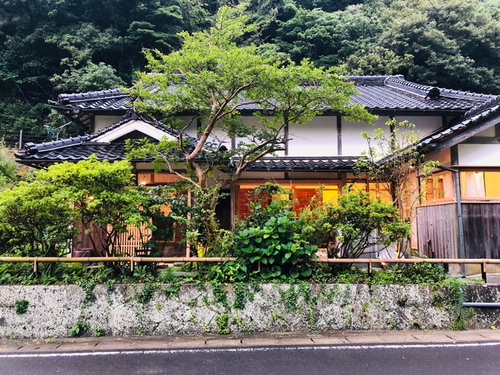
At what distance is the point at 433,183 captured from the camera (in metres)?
10.1

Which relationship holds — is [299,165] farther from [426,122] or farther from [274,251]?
[426,122]

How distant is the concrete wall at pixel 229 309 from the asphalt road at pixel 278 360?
790 mm

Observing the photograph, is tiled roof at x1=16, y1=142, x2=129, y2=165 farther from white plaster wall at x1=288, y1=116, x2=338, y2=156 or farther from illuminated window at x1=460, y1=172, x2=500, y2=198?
illuminated window at x1=460, y1=172, x2=500, y2=198

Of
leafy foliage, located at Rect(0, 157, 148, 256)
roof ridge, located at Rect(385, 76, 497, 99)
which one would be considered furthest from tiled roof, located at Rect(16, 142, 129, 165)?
roof ridge, located at Rect(385, 76, 497, 99)

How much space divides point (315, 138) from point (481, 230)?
594 cm

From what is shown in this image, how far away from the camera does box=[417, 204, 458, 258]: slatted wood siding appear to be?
28.8ft

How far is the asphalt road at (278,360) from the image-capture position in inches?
182

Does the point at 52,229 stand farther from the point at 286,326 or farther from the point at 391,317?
the point at 391,317

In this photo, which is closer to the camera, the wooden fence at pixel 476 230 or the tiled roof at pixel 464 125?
the tiled roof at pixel 464 125

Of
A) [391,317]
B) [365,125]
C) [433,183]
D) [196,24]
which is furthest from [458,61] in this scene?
[391,317]

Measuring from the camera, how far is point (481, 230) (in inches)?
343

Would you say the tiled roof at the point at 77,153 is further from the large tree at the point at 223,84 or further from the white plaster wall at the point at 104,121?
the large tree at the point at 223,84

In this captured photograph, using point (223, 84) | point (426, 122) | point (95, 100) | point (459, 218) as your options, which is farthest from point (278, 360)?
point (95, 100)

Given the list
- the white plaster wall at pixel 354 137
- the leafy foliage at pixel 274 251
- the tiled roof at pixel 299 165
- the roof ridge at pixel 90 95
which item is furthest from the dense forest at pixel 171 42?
the leafy foliage at pixel 274 251
